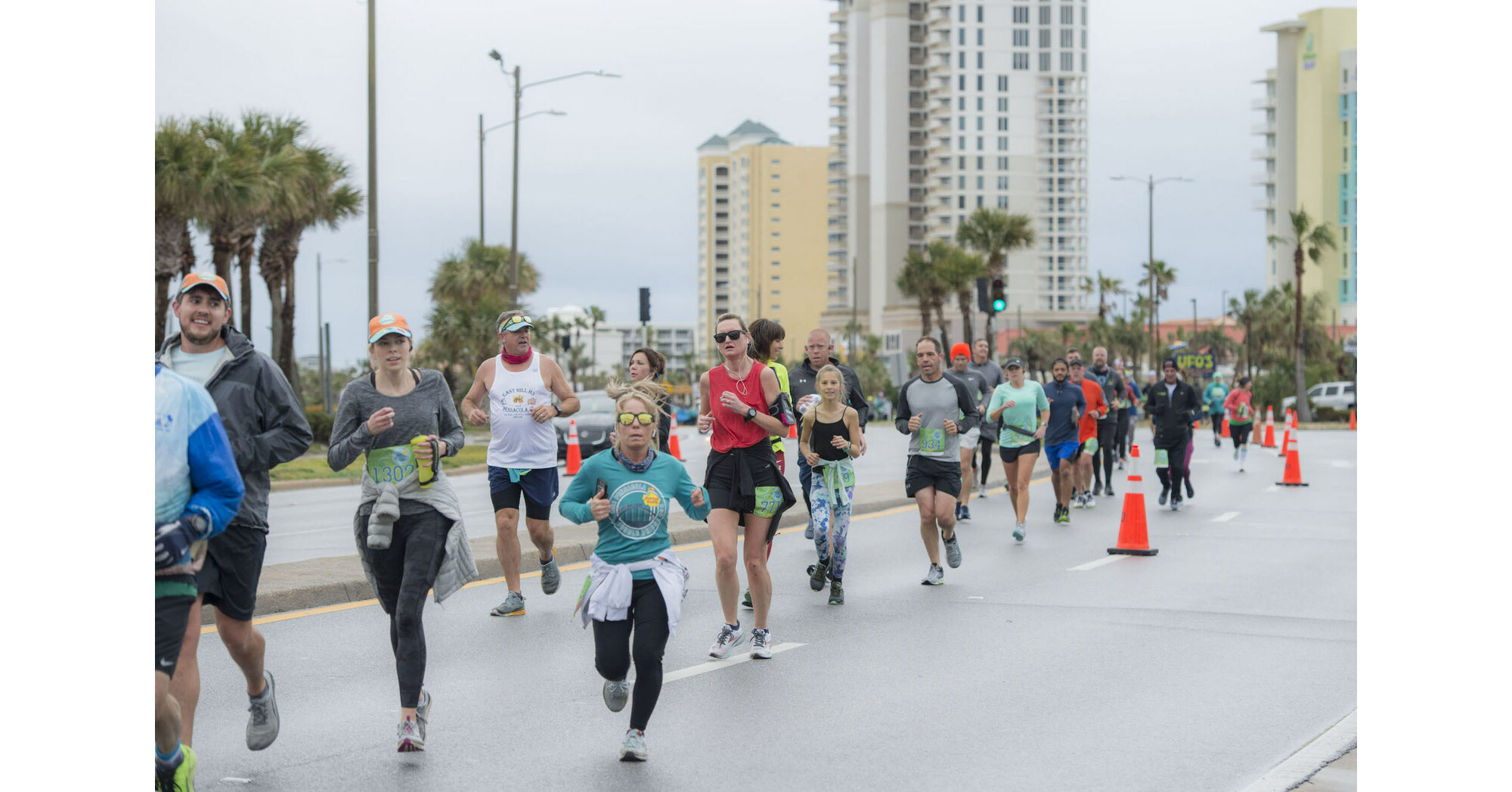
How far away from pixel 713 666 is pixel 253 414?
331 centimetres

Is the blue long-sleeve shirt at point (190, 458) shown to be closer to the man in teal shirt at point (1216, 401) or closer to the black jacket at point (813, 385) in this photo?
the black jacket at point (813, 385)

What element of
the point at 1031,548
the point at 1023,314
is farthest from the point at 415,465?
the point at 1023,314

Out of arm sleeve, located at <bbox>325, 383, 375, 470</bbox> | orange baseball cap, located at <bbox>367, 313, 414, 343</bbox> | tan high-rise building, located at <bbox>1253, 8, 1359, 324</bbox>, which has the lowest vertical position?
arm sleeve, located at <bbox>325, 383, 375, 470</bbox>

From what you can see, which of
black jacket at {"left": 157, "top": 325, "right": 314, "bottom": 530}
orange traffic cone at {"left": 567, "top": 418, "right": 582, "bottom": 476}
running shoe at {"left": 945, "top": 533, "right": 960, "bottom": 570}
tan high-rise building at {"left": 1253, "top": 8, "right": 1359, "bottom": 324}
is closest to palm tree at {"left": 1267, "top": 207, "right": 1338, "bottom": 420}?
orange traffic cone at {"left": 567, "top": 418, "right": 582, "bottom": 476}

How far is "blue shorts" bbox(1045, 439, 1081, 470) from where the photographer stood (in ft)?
52.2

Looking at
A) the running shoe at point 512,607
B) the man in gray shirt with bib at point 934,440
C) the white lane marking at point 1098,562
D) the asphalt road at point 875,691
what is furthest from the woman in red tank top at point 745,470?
the white lane marking at point 1098,562

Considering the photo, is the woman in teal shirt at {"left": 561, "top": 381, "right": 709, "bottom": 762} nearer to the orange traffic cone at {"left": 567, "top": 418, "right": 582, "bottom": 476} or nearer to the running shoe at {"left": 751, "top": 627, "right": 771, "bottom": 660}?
the running shoe at {"left": 751, "top": 627, "right": 771, "bottom": 660}

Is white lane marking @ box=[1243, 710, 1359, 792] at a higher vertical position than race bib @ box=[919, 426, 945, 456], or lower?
lower

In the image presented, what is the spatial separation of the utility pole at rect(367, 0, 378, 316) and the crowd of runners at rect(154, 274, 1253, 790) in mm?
11915

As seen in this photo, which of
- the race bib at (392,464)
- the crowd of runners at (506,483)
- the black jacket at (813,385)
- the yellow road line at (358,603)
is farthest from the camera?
the black jacket at (813,385)

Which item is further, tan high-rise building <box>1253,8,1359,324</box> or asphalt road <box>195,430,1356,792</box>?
tan high-rise building <box>1253,8,1359,324</box>

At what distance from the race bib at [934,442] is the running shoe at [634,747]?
17.4 ft

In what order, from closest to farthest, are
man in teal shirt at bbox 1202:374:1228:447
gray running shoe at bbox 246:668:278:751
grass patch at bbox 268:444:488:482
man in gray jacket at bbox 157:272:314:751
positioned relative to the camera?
man in gray jacket at bbox 157:272:314:751 < gray running shoe at bbox 246:668:278:751 < grass patch at bbox 268:444:488:482 < man in teal shirt at bbox 1202:374:1228:447

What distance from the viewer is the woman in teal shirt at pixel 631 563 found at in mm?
5875
